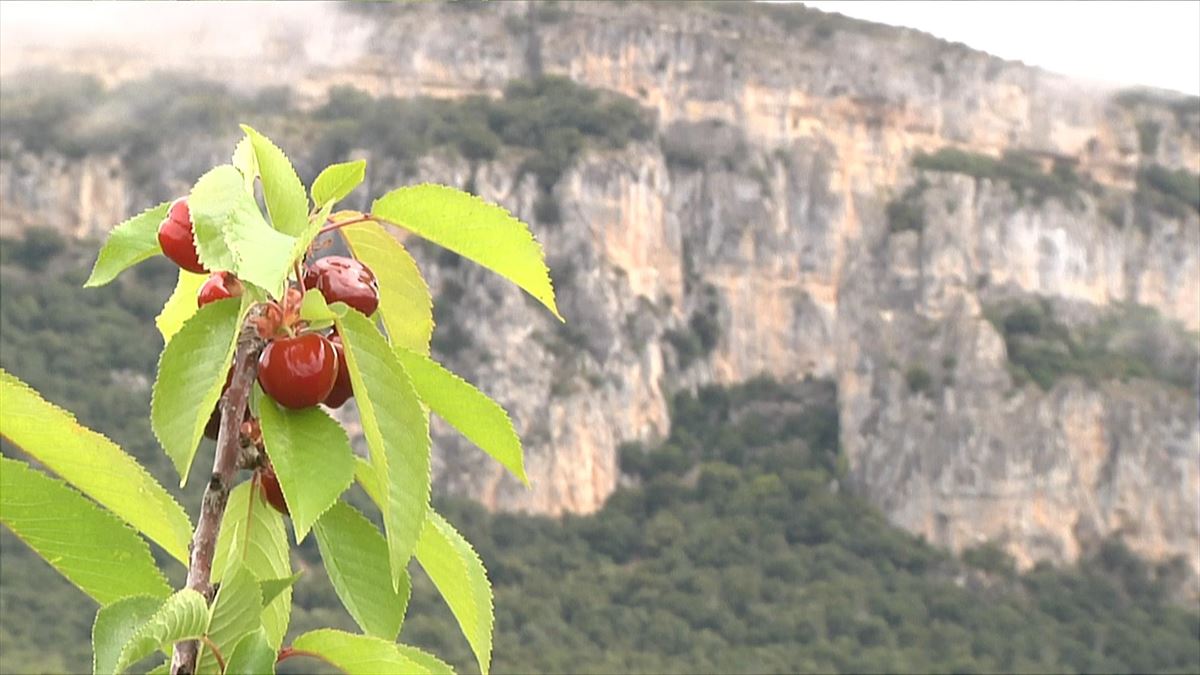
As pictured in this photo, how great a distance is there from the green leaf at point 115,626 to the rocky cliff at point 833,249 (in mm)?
47028

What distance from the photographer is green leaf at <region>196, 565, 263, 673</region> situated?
4.76 feet

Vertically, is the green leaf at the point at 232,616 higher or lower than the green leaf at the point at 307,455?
lower

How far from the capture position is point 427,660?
64.5 inches

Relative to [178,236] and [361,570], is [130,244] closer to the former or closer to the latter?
[178,236]

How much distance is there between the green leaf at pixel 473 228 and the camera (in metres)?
1.70

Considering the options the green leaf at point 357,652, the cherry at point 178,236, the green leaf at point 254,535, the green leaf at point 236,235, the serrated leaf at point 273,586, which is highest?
the green leaf at point 236,235

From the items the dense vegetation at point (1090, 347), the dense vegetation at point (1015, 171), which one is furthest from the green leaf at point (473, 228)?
the dense vegetation at point (1015, 171)

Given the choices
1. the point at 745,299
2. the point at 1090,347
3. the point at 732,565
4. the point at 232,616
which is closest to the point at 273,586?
the point at 232,616

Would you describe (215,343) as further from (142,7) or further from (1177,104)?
(1177,104)

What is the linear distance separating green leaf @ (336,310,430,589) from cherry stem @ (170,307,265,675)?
0.07 meters

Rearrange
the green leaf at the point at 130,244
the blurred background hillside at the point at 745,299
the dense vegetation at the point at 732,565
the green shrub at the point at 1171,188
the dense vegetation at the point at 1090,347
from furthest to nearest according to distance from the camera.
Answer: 1. the green shrub at the point at 1171,188
2. the dense vegetation at the point at 1090,347
3. the blurred background hillside at the point at 745,299
4. the dense vegetation at the point at 732,565
5. the green leaf at the point at 130,244

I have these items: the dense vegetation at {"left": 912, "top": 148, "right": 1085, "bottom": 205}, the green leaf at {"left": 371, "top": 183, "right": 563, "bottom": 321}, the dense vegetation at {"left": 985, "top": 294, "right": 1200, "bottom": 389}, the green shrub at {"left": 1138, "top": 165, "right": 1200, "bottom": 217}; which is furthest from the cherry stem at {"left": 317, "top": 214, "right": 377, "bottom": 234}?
the green shrub at {"left": 1138, "top": 165, "right": 1200, "bottom": 217}

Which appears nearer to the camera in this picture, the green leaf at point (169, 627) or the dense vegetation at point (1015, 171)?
the green leaf at point (169, 627)

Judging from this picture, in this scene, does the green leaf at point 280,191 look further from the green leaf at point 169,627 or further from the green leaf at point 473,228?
the green leaf at point 169,627
